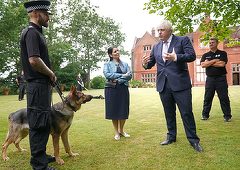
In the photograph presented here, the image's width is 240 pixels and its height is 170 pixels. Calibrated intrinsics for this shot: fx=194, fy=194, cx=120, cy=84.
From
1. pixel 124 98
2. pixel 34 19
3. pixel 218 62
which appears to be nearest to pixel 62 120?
pixel 34 19

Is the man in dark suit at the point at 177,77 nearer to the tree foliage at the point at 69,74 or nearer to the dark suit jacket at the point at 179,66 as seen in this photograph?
the dark suit jacket at the point at 179,66

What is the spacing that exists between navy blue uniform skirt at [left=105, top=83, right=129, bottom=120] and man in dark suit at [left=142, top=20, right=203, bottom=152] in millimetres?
977

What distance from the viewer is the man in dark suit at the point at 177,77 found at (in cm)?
368

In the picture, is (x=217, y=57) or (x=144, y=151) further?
(x=217, y=57)

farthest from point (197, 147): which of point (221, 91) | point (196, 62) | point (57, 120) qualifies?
point (196, 62)

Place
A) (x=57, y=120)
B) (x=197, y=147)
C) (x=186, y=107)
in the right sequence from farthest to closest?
1. (x=186, y=107)
2. (x=197, y=147)
3. (x=57, y=120)

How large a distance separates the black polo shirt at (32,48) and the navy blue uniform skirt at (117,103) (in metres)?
2.14

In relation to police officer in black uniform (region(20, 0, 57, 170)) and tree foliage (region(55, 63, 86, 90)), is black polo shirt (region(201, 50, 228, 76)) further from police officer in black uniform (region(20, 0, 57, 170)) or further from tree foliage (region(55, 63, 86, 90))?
tree foliage (region(55, 63, 86, 90))

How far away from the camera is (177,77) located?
12.3 feet

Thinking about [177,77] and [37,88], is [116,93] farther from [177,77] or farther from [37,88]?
[37,88]

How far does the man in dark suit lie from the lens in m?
3.68

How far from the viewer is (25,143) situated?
14.3 ft

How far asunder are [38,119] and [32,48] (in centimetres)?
96

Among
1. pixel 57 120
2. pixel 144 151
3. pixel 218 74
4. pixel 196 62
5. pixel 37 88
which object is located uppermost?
pixel 196 62
